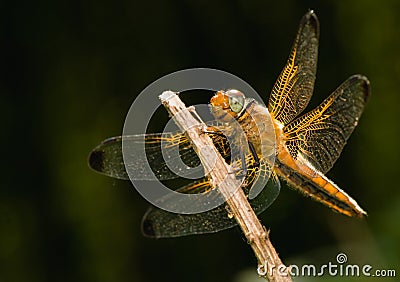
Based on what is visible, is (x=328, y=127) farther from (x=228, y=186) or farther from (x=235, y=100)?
(x=228, y=186)

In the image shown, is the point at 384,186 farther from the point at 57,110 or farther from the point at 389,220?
the point at 57,110

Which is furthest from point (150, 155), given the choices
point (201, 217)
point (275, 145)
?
point (275, 145)

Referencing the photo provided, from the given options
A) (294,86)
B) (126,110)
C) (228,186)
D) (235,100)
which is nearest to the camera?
(228,186)

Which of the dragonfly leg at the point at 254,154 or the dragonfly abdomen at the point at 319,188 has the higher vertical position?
the dragonfly leg at the point at 254,154

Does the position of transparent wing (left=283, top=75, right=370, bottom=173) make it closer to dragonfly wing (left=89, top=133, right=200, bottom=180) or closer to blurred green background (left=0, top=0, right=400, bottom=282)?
dragonfly wing (left=89, top=133, right=200, bottom=180)

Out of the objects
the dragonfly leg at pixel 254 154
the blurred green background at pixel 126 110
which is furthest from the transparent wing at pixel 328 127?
the blurred green background at pixel 126 110

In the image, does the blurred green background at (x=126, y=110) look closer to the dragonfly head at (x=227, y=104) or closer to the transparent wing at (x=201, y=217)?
the transparent wing at (x=201, y=217)
